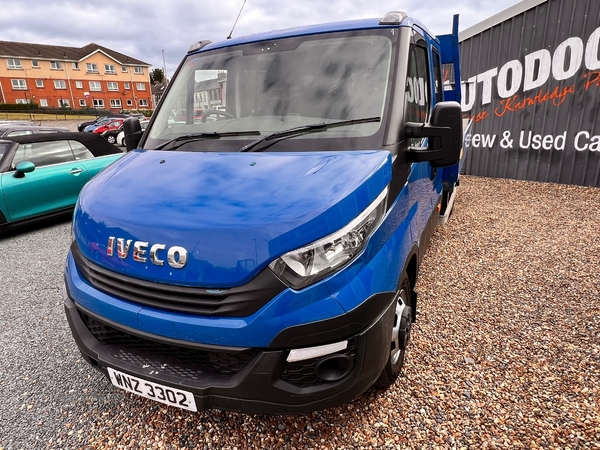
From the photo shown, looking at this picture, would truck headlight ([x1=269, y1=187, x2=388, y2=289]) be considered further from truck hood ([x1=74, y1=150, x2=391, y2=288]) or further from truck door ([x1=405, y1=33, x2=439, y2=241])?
truck door ([x1=405, y1=33, x2=439, y2=241])

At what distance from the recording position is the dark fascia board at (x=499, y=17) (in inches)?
283

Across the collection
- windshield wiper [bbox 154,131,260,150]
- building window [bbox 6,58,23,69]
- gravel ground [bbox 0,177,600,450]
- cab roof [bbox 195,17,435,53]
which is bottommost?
gravel ground [bbox 0,177,600,450]

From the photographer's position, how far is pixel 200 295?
5.32ft

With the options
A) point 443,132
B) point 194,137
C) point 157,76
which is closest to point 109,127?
point 194,137

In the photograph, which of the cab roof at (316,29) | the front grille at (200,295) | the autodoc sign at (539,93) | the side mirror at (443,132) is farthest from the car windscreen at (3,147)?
the autodoc sign at (539,93)

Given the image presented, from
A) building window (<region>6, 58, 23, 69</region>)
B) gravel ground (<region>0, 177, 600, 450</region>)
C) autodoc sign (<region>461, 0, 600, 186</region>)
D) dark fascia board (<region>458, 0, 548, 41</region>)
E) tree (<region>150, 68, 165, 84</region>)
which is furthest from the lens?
tree (<region>150, 68, 165, 84</region>)

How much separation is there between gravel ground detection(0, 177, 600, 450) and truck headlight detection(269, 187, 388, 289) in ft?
3.43

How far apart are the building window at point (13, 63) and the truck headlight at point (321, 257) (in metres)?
67.9

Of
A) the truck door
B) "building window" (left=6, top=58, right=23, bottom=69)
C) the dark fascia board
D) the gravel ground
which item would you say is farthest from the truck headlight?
"building window" (left=6, top=58, right=23, bottom=69)

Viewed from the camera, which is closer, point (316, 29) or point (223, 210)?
point (223, 210)

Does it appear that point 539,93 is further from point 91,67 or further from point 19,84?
point 19,84

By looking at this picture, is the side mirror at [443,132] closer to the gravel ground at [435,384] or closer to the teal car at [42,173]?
the gravel ground at [435,384]

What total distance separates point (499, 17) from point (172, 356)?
9.05 meters

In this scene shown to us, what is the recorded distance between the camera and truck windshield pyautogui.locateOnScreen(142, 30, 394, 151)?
2244mm
